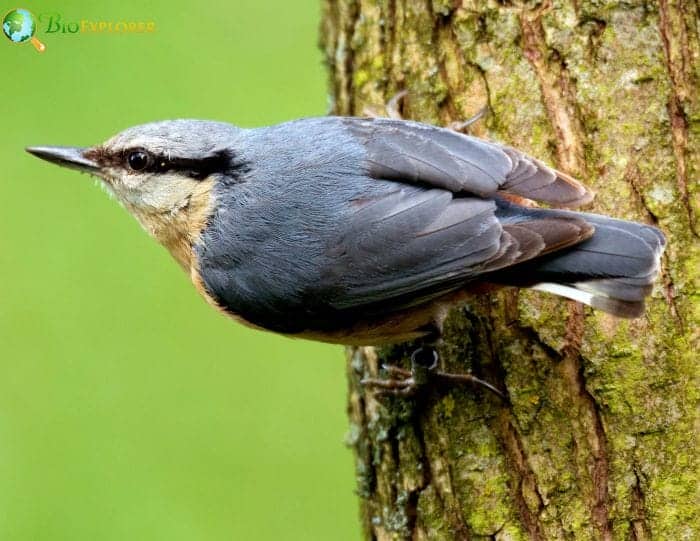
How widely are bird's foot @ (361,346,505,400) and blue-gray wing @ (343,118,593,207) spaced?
2.22ft

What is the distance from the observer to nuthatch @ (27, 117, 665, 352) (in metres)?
3.29

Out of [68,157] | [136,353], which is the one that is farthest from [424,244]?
[136,353]

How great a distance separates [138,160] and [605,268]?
184cm

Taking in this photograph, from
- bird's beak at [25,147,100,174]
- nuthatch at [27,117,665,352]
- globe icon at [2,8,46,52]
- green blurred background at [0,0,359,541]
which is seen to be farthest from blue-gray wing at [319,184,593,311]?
globe icon at [2,8,46,52]

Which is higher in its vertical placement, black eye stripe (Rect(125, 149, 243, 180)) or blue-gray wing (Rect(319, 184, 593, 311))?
black eye stripe (Rect(125, 149, 243, 180))

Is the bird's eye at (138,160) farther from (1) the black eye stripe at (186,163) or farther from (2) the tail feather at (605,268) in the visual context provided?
(2) the tail feather at (605,268)

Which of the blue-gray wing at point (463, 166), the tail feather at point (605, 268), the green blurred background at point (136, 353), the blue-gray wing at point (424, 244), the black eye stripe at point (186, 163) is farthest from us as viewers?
the green blurred background at point (136, 353)

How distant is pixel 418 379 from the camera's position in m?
3.72

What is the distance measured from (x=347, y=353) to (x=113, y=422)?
1.98 m

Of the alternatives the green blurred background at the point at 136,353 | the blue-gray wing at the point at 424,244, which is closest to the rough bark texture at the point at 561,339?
the blue-gray wing at the point at 424,244

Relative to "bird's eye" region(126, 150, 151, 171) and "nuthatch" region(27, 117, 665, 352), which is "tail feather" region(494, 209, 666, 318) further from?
"bird's eye" region(126, 150, 151, 171)

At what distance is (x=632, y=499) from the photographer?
3.15 m

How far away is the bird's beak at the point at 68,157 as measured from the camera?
3.96m

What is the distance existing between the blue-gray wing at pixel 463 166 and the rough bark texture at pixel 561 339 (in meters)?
0.24
